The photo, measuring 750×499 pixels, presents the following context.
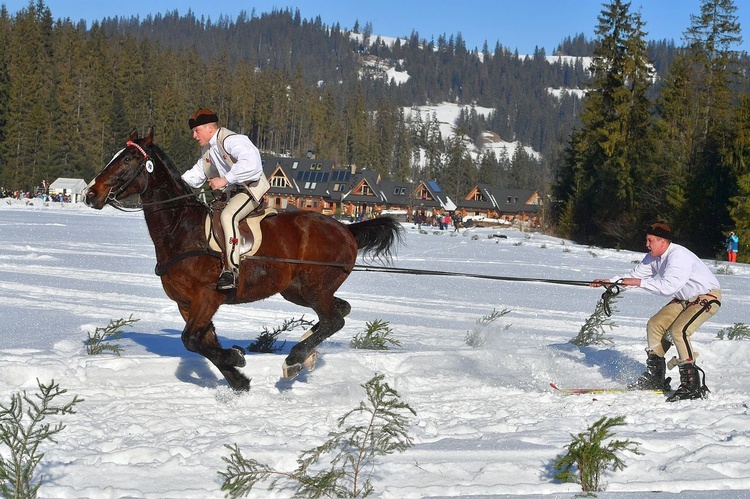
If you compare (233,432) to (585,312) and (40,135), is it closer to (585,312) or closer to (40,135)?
(585,312)

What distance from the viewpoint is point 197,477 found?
5000mm

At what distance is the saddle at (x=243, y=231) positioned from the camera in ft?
24.9

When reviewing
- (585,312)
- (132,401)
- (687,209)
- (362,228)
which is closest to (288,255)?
(362,228)

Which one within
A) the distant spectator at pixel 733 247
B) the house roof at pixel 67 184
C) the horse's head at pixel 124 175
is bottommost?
the house roof at pixel 67 184

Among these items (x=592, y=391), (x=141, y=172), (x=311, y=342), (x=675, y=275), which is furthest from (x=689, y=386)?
(x=141, y=172)

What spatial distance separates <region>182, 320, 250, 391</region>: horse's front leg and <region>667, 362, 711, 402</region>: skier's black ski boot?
4.10 m

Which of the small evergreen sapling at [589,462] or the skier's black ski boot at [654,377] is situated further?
the skier's black ski boot at [654,377]

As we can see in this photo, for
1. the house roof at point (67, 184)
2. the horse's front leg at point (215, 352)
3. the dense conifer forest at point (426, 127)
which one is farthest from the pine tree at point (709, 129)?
the house roof at point (67, 184)

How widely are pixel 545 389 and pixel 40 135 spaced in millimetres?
95860

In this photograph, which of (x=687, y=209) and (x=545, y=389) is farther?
(x=687, y=209)

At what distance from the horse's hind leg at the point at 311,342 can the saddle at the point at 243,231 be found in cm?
107

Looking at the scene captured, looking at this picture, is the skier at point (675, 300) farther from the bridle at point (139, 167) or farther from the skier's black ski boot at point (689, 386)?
the bridle at point (139, 167)

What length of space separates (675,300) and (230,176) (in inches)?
187

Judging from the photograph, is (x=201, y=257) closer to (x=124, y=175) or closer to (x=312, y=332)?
(x=124, y=175)
